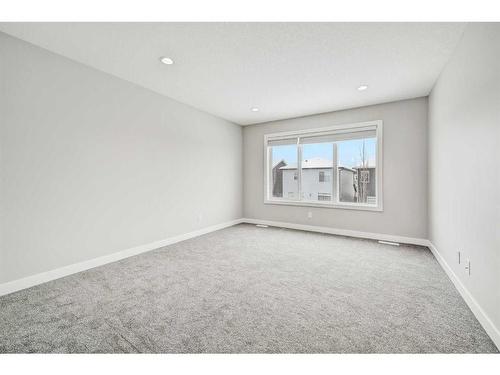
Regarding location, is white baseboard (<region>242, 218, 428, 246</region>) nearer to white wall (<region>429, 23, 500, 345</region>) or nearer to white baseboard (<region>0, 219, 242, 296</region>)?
white wall (<region>429, 23, 500, 345</region>)

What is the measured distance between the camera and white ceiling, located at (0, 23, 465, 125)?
1.93 metres

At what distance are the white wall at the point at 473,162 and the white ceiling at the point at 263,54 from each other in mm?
338

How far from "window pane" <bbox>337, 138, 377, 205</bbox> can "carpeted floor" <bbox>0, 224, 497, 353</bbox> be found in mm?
1376

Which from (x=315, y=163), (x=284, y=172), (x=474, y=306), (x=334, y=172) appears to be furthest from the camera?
(x=284, y=172)

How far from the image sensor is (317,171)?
4555 millimetres

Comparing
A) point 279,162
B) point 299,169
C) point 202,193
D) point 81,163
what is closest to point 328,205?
point 299,169

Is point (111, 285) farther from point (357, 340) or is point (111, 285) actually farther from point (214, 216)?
point (214, 216)

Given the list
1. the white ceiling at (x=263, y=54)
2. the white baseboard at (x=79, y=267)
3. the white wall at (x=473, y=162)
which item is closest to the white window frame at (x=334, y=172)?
the white ceiling at (x=263, y=54)

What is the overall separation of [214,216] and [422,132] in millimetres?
3822

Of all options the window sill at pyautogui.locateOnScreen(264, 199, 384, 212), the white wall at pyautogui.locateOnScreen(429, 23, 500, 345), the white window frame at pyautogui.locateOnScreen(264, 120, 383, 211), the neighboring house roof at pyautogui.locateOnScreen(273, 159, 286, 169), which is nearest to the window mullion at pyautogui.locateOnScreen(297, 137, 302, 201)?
the white window frame at pyautogui.locateOnScreen(264, 120, 383, 211)

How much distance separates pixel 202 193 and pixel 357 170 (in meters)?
2.91

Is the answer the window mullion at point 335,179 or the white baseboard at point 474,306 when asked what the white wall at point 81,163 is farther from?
the white baseboard at point 474,306

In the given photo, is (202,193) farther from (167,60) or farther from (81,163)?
(167,60)

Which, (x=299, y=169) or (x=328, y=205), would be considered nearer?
(x=328, y=205)
